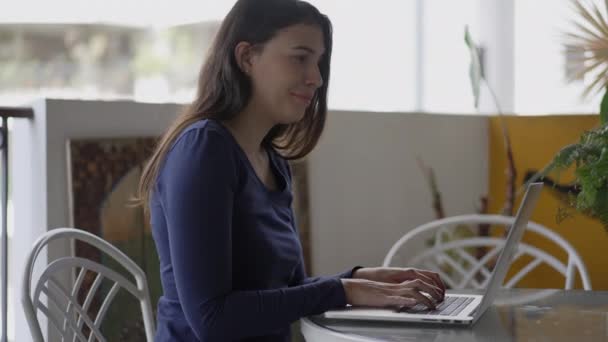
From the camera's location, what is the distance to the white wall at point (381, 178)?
3.43m

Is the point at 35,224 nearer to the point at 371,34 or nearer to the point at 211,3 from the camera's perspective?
the point at 211,3

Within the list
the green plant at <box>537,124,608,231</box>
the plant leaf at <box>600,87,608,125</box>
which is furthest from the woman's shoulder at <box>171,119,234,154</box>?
the plant leaf at <box>600,87,608,125</box>

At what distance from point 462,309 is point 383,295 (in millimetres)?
145

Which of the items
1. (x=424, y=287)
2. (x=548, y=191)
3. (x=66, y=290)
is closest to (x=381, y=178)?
(x=548, y=191)

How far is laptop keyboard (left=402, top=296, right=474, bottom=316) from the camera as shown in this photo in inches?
60.1

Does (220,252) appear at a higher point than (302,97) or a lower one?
lower

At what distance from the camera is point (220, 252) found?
58.1 inches

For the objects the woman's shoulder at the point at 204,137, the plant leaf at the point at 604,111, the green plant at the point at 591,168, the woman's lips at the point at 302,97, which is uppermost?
the woman's lips at the point at 302,97

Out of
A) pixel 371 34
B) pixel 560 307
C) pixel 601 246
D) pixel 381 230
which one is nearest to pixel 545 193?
pixel 601 246

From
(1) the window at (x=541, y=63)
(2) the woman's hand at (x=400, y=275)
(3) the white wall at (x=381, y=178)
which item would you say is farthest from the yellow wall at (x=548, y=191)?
(2) the woman's hand at (x=400, y=275)

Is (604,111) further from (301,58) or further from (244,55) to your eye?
(244,55)

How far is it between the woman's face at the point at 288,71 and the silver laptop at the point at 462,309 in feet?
1.29

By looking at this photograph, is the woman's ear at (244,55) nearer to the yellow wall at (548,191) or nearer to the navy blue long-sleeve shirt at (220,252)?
the navy blue long-sleeve shirt at (220,252)

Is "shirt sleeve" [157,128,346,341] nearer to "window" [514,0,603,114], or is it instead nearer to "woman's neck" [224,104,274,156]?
"woman's neck" [224,104,274,156]
